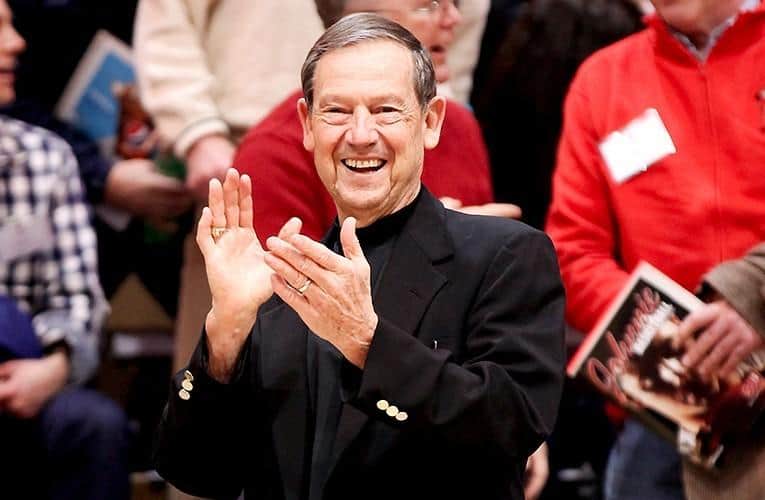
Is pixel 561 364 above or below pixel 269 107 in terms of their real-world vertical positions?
above

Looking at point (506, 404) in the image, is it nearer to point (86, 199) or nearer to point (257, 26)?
point (257, 26)

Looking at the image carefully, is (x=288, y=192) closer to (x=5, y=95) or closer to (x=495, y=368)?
(x=495, y=368)

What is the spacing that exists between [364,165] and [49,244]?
1762 millimetres

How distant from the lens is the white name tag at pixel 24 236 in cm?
368

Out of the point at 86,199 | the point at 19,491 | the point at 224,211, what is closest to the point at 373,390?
the point at 224,211

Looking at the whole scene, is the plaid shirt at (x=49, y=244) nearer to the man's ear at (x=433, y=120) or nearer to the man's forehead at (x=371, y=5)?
the man's forehead at (x=371, y=5)

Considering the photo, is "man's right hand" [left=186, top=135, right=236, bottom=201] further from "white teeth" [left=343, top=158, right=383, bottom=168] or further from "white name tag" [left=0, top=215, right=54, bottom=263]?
"white teeth" [left=343, top=158, right=383, bottom=168]

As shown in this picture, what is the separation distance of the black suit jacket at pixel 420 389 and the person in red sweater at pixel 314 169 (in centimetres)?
44

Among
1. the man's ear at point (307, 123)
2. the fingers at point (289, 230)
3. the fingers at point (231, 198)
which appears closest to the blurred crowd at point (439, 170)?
the man's ear at point (307, 123)

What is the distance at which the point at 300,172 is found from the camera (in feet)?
8.84

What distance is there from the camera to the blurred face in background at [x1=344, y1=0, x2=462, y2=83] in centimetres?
273

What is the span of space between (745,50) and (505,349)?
1.31 meters

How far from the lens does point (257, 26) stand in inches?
134

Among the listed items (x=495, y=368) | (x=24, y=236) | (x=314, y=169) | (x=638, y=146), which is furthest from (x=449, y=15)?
(x=24, y=236)
